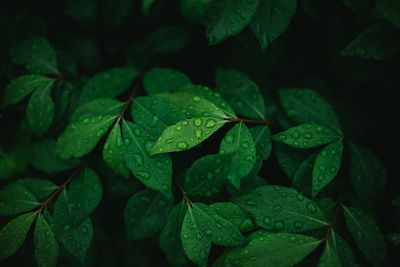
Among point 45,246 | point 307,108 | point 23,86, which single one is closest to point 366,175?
point 307,108

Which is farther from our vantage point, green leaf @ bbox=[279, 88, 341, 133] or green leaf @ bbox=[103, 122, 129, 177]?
green leaf @ bbox=[279, 88, 341, 133]

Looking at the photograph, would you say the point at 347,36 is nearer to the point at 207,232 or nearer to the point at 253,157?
the point at 253,157

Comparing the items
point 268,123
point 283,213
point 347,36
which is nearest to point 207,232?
point 283,213

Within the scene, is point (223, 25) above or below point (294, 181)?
above

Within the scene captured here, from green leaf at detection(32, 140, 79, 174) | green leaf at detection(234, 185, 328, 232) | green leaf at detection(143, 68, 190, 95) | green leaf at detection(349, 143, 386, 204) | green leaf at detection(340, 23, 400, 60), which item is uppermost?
green leaf at detection(340, 23, 400, 60)

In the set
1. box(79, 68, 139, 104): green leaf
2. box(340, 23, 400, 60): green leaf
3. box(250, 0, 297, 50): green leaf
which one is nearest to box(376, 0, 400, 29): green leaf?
box(340, 23, 400, 60): green leaf

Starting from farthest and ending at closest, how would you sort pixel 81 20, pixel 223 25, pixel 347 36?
pixel 81 20
pixel 347 36
pixel 223 25

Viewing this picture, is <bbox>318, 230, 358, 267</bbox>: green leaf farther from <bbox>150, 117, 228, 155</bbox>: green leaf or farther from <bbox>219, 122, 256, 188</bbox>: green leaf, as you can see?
<bbox>150, 117, 228, 155</bbox>: green leaf
